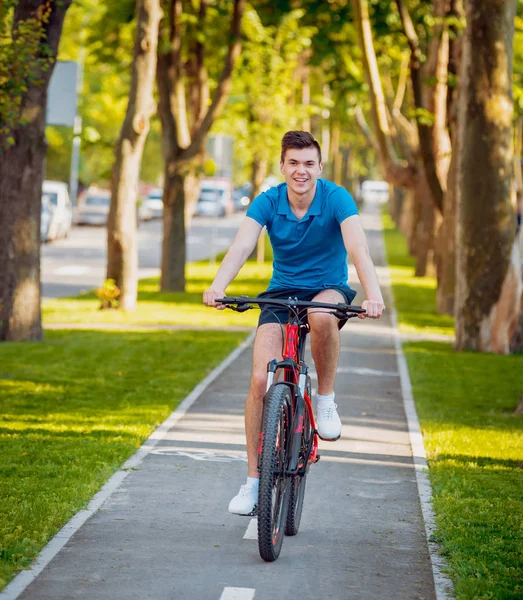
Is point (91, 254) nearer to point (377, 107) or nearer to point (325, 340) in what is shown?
point (377, 107)

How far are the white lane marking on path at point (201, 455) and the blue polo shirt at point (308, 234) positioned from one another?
258 centimetres

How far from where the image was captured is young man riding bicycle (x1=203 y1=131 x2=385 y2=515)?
618 cm

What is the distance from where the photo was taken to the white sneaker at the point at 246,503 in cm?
615

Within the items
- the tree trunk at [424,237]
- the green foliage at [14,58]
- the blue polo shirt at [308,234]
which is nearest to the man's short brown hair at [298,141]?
the blue polo shirt at [308,234]

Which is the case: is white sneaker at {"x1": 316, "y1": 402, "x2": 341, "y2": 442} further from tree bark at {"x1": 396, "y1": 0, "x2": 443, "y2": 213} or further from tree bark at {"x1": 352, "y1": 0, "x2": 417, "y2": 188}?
tree bark at {"x1": 352, "y1": 0, "x2": 417, "y2": 188}

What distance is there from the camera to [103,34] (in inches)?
1097

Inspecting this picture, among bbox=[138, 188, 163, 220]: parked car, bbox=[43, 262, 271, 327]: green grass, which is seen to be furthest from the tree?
bbox=[138, 188, 163, 220]: parked car

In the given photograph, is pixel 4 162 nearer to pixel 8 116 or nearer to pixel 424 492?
pixel 8 116

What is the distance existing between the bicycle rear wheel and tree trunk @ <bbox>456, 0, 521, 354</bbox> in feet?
35.3

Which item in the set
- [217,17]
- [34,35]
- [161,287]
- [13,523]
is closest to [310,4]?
[217,17]

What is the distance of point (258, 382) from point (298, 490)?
69cm

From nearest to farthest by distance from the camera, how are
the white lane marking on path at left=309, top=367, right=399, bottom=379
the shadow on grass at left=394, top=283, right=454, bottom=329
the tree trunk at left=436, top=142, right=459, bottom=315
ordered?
1. the white lane marking on path at left=309, top=367, right=399, bottom=379
2. the shadow on grass at left=394, top=283, right=454, bottom=329
3. the tree trunk at left=436, top=142, right=459, bottom=315

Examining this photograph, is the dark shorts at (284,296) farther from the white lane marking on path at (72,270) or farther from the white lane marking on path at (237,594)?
the white lane marking on path at (72,270)

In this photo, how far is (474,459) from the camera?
9.30 metres
